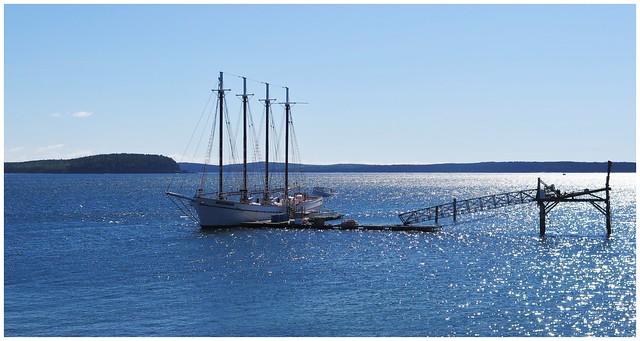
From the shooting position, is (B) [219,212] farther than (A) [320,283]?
Yes

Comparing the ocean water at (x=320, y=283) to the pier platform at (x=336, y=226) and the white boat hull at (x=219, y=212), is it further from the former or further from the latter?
the white boat hull at (x=219, y=212)

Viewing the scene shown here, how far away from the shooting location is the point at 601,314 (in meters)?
37.5

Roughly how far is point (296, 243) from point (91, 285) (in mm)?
23591

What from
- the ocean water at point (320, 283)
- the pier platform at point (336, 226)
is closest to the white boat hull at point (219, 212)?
the pier platform at point (336, 226)

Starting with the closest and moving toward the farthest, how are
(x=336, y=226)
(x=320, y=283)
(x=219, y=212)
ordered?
(x=320, y=283)
(x=336, y=226)
(x=219, y=212)

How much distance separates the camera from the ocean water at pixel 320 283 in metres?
35.6

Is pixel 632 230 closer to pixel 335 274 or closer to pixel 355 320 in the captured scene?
pixel 335 274

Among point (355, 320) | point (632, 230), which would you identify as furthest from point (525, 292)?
point (632, 230)

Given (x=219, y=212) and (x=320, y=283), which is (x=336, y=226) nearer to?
(x=219, y=212)

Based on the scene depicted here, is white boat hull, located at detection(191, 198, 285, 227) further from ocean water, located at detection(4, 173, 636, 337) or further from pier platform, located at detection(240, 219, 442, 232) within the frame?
ocean water, located at detection(4, 173, 636, 337)

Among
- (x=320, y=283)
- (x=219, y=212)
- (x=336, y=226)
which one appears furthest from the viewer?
(x=219, y=212)

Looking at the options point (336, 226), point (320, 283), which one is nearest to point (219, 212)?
point (336, 226)

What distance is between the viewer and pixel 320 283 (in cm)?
4584

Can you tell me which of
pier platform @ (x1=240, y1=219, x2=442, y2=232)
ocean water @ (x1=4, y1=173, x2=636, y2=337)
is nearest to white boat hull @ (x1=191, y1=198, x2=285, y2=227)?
pier platform @ (x1=240, y1=219, x2=442, y2=232)
